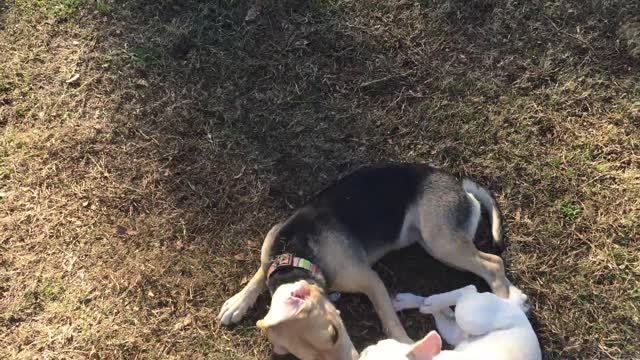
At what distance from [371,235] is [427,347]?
0.98 meters

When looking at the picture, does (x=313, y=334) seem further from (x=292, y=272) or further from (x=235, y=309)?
(x=235, y=309)

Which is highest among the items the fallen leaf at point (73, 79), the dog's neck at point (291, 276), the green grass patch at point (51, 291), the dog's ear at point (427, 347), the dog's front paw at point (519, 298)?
the fallen leaf at point (73, 79)

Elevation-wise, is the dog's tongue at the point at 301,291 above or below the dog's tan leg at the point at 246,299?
above

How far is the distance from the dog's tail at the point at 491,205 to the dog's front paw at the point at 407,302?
738 millimetres

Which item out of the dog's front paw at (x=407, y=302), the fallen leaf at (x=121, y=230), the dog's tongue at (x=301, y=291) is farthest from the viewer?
the fallen leaf at (x=121, y=230)

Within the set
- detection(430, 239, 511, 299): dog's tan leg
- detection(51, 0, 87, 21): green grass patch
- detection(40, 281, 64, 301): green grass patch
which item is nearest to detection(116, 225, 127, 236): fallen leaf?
detection(40, 281, 64, 301): green grass patch

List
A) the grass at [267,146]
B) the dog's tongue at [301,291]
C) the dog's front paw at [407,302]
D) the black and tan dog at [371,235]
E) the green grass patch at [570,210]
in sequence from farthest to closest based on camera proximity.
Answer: the green grass patch at [570,210] → the grass at [267,146] → the dog's front paw at [407,302] → the black and tan dog at [371,235] → the dog's tongue at [301,291]

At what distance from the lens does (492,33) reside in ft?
18.8

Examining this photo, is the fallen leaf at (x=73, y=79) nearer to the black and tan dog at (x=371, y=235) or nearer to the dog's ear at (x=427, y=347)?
the black and tan dog at (x=371, y=235)

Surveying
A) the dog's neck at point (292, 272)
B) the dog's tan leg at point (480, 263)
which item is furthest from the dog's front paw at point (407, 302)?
the dog's neck at point (292, 272)

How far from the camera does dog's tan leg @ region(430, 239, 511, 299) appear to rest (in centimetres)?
457

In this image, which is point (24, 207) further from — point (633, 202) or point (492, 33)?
point (633, 202)

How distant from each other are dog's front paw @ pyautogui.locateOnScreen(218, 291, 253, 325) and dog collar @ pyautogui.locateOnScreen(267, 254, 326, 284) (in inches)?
17.4

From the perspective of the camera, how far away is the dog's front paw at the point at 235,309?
473cm
